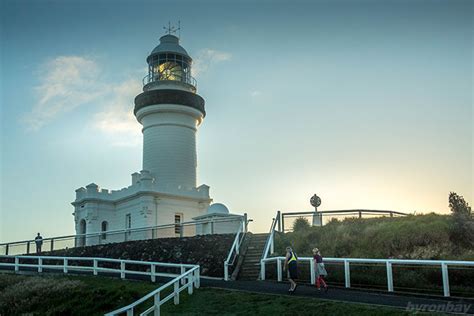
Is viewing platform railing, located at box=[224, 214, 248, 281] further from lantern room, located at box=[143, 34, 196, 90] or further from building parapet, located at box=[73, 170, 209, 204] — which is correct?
lantern room, located at box=[143, 34, 196, 90]

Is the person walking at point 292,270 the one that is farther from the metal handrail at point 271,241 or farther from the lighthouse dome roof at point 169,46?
the lighthouse dome roof at point 169,46

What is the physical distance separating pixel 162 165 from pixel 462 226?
1999cm

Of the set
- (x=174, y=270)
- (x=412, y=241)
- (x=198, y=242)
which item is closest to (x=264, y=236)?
(x=198, y=242)

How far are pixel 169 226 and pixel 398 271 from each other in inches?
600

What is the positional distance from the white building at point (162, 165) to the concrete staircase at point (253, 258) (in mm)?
9092

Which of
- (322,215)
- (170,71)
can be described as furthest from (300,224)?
(170,71)

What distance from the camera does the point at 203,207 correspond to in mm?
35656

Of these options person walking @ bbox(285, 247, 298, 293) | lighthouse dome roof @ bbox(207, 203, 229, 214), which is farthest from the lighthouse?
person walking @ bbox(285, 247, 298, 293)

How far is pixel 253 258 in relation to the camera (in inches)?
893

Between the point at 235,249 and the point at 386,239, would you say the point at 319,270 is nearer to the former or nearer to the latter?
the point at 386,239

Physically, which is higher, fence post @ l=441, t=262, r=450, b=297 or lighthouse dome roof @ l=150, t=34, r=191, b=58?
lighthouse dome roof @ l=150, t=34, r=191, b=58

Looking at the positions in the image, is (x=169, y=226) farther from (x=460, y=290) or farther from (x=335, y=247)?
(x=460, y=290)

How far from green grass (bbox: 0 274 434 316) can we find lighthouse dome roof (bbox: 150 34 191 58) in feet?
64.9

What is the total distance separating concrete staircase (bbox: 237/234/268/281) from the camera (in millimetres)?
20766
